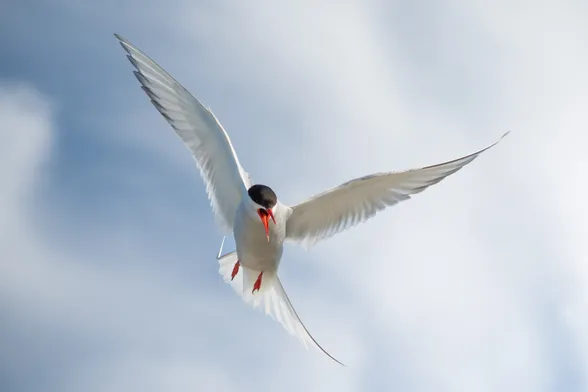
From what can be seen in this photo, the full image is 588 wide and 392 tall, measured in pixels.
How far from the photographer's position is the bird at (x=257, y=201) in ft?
25.8

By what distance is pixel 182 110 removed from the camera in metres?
8.34

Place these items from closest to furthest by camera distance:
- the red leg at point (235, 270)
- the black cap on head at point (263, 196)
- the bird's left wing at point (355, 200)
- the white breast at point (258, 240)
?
1. the black cap on head at point (263, 196)
2. the white breast at point (258, 240)
3. the bird's left wing at point (355, 200)
4. the red leg at point (235, 270)

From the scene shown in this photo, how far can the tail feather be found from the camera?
8.57m

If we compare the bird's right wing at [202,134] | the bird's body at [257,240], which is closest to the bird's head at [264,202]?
the bird's body at [257,240]

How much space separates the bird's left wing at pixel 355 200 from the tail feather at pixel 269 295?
2.06ft

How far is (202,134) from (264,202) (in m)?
1.35

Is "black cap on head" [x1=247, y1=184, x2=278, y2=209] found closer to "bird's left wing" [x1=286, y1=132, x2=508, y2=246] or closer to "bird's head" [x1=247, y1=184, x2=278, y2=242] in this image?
"bird's head" [x1=247, y1=184, x2=278, y2=242]

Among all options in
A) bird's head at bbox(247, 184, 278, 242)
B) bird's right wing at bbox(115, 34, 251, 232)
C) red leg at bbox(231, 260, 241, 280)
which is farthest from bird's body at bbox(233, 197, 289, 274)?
bird's right wing at bbox(115, 34, 251, 232)

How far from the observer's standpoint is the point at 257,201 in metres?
7.64

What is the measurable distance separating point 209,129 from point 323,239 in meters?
1.85

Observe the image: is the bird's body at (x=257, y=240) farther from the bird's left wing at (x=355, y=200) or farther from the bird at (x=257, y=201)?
the bird's left wing at (x=355, y=200)

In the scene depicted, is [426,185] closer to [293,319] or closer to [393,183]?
[393,183]

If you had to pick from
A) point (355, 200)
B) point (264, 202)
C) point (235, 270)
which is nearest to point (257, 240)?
point (264, 202)

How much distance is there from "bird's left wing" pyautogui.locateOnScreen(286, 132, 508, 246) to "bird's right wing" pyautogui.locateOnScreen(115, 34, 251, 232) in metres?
0.74
